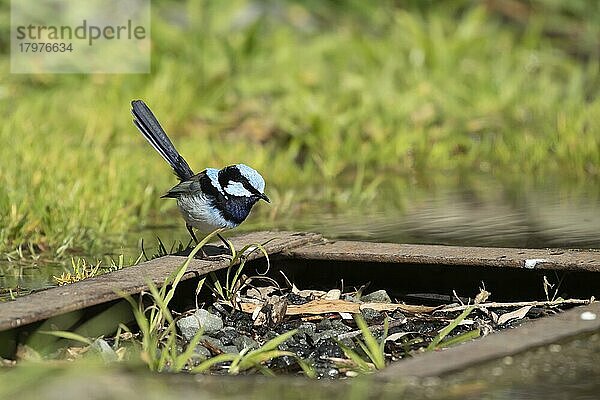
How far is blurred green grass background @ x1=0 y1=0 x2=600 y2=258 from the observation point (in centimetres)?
571

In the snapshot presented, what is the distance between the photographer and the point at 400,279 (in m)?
4.06

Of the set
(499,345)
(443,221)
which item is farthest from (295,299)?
(443,221)

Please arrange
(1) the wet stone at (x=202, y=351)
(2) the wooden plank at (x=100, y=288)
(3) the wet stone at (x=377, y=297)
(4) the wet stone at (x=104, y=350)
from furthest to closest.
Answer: (3) the wet stone at (x=377, y=297)
(1) the wet stone at (x=202, y=351)
(4) the wet stone at (x=104, y=350)
(2) the wooden plank at (x=100, y=288)

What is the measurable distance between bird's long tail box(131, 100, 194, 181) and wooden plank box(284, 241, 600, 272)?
766 millimetres

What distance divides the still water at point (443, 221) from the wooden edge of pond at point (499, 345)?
141 centimetres

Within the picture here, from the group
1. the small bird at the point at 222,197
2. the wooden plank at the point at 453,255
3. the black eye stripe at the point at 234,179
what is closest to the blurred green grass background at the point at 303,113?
the small bird at the point at 222,197

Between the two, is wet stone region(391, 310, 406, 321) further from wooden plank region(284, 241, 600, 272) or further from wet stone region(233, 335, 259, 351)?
wet stone region(233, 335, 259, 351)

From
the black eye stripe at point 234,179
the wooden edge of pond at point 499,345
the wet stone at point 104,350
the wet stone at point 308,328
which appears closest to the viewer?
the wooden edge of pond at point 499,345

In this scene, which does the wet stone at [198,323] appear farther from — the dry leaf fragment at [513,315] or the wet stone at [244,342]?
the dry leaf fragment at [513,315]

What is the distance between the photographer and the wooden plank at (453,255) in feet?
12.3

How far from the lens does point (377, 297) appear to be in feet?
13.1

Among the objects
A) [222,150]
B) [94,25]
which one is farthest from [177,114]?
[94,25]

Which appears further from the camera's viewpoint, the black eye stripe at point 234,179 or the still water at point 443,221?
the still water at point 443,221

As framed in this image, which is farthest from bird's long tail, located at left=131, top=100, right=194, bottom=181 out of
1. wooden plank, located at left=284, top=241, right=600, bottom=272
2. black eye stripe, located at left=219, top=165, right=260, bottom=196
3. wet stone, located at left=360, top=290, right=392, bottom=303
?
wet stone, located at left=360, top=290, right=392, bottom=303
